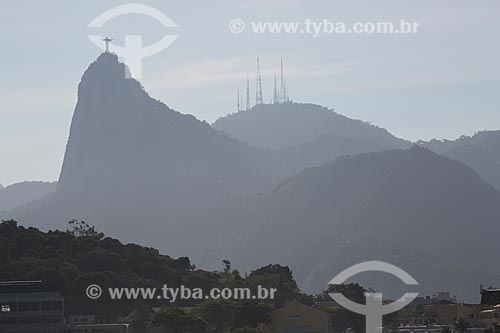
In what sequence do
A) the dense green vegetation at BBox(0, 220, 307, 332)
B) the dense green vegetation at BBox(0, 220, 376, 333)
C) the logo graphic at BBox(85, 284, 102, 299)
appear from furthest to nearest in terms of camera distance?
the logo graphic at BBox(85, 284, 102, 299) → the dense green vegetation at BBox(0, 220, 307, 332) → the dense green vegetation at BBox(0, 220, 376, 333)

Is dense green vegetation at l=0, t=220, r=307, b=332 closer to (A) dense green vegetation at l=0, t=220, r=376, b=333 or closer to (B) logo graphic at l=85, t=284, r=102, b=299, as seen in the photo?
(A) dense green vegetation at l=0, t=220, r=376, b=333

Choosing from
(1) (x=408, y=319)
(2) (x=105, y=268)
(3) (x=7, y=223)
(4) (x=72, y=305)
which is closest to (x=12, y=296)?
(4) (x=72, y=305)

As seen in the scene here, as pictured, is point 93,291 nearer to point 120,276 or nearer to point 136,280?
point 120,276

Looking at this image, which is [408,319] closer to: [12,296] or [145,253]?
[145,253]

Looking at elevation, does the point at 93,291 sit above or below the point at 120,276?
below

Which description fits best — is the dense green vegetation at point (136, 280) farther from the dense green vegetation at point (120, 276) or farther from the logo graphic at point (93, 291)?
the logo graphic at point (93, 291)

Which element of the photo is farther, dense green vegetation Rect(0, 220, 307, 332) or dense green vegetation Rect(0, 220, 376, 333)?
dense green vegetation Rect(0, 220, 307, 332)

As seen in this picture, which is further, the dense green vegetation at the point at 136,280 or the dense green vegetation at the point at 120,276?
the dense green vegetation at the point at 120,276

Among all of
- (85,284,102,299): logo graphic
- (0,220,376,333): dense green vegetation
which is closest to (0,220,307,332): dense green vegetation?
(0,220,376,333): dense green vegetation

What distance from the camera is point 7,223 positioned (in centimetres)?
11062

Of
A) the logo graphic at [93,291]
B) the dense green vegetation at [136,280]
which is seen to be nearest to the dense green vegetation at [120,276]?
the dense green vegetation at [136,280]

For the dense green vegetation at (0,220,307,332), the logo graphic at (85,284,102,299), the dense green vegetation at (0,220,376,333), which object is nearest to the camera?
the dense green vegetation at (0,220,376,333)

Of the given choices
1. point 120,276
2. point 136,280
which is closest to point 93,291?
point 120,276

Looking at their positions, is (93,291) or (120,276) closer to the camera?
(93,291)
